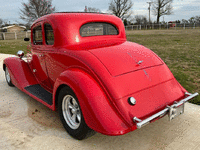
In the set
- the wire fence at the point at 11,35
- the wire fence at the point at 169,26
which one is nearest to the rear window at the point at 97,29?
the wire fence at the point at 11,35

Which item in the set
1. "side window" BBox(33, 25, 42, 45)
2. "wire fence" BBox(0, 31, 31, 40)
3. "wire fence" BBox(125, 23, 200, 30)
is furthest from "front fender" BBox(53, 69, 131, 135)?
"wire fence" BBox(125, 23, 200, 30)

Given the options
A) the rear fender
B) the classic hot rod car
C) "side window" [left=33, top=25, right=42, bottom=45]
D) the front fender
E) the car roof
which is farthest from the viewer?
the rear fender

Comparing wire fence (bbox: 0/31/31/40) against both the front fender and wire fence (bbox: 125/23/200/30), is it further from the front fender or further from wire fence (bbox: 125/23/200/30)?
the front fender

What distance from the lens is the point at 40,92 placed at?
11.6ft

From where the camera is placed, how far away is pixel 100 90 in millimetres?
2320

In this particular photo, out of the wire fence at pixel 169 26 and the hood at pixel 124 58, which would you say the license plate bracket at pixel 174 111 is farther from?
the wire fence at pixel 169 26

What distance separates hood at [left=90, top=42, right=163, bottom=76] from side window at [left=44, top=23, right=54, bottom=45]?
950 mm

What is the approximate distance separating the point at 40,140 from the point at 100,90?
116 centimetres

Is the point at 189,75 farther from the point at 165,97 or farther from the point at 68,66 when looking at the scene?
the point at 68,66

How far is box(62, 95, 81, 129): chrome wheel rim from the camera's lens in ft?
8.54

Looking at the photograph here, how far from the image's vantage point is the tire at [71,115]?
244 cm

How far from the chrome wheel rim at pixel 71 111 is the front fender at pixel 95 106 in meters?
0.32

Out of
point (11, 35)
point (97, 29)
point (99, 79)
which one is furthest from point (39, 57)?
point (11, 35)

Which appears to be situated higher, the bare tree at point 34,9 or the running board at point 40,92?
the bare tree at point 34,9
